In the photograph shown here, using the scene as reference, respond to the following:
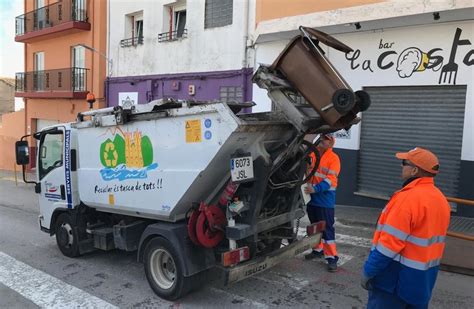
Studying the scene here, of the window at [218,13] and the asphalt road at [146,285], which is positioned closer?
the asphalt road at [146,285]

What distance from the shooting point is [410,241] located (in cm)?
316

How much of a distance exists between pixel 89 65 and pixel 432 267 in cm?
1852

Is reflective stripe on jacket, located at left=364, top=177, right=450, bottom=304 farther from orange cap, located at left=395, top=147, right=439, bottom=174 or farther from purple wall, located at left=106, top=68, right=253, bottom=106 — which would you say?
purple wall, located at left=106, top=68, right=253, bottom=106

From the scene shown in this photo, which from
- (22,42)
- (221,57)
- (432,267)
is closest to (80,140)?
(432,267)

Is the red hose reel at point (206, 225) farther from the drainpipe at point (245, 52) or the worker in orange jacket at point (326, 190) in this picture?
the drainpipe at point (245, 52)

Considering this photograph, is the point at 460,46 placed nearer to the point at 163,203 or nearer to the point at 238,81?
the point at 238,81

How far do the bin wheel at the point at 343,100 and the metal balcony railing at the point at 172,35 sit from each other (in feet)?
37.8

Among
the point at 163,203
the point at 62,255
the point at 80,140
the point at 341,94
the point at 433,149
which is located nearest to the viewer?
the point at 341,94

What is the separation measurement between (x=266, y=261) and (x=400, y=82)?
21.3 feet

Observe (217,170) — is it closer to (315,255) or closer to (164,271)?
(164,271)

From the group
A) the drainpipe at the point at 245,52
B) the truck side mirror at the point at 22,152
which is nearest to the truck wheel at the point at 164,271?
the truck side mirror at the point at 22,152

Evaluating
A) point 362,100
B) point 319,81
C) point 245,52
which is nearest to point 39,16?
point 245,52

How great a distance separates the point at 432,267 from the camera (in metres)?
3.29

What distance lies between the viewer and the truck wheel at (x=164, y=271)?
4.90 metres
